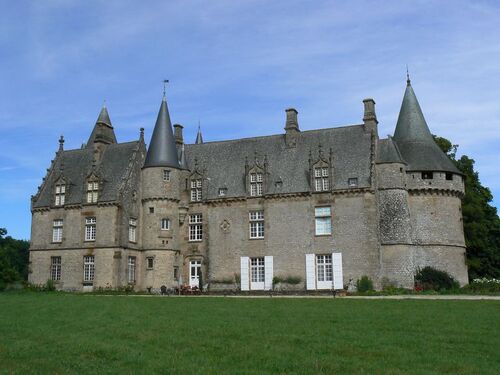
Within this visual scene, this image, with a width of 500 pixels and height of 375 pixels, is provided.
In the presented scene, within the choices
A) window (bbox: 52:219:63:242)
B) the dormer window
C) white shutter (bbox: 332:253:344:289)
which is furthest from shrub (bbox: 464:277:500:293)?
window (bbox: 52:219:63:242)

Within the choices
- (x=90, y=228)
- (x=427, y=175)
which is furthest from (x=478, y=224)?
(x=90, y=228)

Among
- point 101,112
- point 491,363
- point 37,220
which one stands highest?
point 101,112

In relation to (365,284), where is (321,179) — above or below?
above

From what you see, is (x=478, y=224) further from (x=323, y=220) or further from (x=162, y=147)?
(x=162, y=147)

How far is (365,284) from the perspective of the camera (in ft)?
99.0

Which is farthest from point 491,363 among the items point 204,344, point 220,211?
point 220,211

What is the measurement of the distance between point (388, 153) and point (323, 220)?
5.35m

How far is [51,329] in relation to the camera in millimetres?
12992

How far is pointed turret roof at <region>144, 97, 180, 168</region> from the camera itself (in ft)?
115

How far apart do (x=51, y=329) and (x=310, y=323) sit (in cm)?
610

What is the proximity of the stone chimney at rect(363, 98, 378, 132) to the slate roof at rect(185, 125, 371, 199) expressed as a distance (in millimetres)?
473

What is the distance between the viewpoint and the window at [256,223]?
33.4 metres

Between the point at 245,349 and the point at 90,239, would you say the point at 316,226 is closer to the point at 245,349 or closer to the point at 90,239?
the point at 90,239

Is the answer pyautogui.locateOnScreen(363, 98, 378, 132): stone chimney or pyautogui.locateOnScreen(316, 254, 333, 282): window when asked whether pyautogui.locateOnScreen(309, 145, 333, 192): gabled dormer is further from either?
pyautogui.locateOnScreen(316, 254, 333, 282): window
